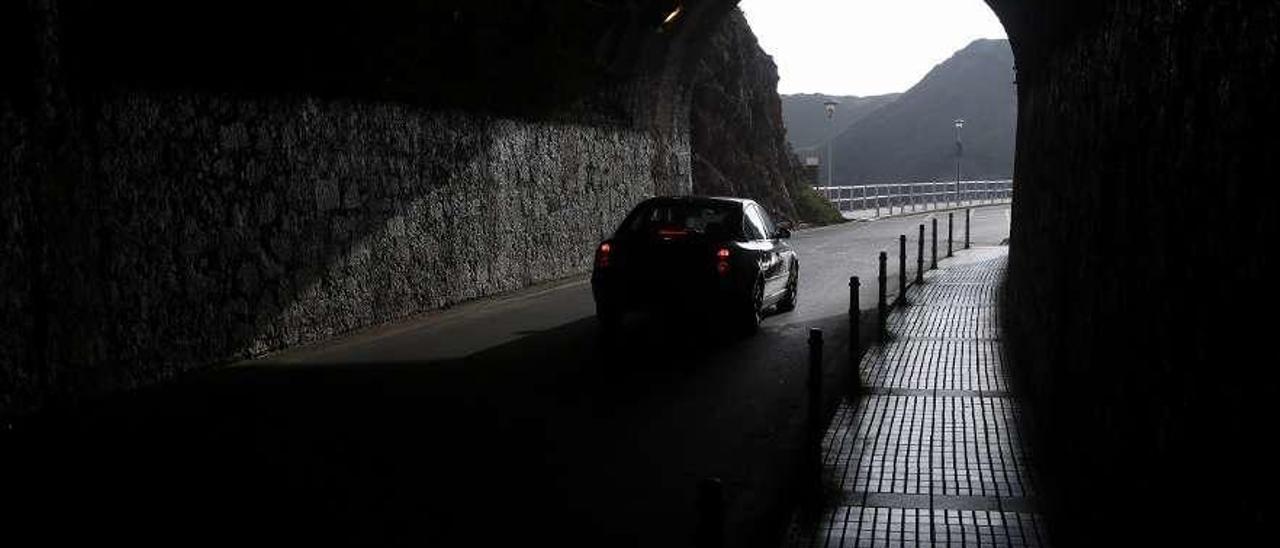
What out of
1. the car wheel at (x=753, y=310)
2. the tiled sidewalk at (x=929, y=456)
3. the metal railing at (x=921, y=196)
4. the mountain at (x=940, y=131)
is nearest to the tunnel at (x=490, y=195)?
the tiled sidewalk at (x=929, y=456)

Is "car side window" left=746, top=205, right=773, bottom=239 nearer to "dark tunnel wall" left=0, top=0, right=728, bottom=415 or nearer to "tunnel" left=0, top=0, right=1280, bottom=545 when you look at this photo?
"tunnel" left=0, top=0, right=1280, bottom=545

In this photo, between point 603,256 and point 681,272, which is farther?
point 603,256

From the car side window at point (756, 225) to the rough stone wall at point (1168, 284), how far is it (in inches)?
247

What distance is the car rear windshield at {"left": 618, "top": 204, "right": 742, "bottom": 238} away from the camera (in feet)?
41.0

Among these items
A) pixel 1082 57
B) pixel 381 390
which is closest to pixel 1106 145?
pixel 1082 57

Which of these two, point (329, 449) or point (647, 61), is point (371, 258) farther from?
point (647, 61)

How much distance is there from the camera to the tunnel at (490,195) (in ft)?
10.7

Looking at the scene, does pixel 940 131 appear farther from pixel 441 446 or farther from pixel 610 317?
pixel 441 446

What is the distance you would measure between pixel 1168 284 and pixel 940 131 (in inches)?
5300

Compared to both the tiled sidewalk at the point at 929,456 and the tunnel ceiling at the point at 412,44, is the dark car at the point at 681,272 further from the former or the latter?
the tunnel ceiling at the point at 412,44

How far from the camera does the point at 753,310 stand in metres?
12.5

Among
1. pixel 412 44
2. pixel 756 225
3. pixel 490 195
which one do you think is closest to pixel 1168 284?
pixel 756 225

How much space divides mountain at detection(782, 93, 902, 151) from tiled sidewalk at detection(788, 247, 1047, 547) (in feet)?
418

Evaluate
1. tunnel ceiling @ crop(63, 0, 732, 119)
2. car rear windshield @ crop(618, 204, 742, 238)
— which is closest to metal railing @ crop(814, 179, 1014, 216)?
tunnel ceiling @ crop(63, 0, 732, 119)
